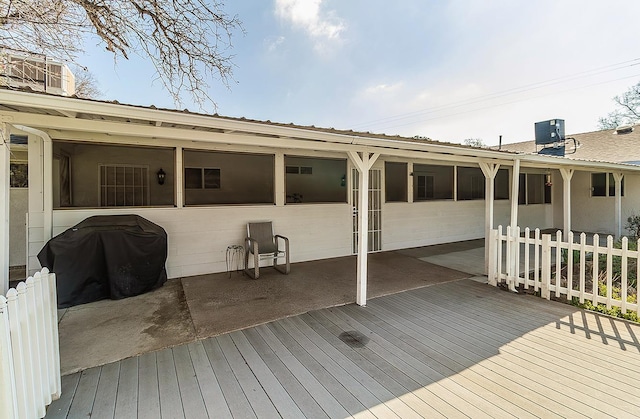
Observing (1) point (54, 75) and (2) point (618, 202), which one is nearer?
(1) point (54, 75)

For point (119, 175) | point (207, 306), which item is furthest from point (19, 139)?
point (207, 306)

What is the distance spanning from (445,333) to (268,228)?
3.64 meters

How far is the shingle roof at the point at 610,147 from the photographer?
10586 millimetres

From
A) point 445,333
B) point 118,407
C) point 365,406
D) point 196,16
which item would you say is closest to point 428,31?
point 196,16

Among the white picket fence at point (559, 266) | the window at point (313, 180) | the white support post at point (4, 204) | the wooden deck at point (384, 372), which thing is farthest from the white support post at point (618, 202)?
the white support post at point (4, 204)

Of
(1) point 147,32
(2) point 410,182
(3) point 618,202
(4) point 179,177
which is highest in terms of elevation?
(1) point 147,32

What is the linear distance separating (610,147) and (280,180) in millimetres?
13441

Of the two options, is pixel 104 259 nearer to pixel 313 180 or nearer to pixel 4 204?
pixel 4 204

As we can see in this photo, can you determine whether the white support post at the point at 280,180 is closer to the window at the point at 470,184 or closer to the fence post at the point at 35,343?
the fence post at the point at 35,343

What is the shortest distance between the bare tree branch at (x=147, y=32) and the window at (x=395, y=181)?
14.3 ft

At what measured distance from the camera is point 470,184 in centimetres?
934

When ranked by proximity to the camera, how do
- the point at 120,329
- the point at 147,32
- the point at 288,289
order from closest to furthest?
the point at 120,329
the point at 147,32
the point at 288,289

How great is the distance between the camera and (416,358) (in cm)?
266

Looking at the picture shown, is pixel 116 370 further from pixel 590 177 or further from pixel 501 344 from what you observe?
pixel 590 177
